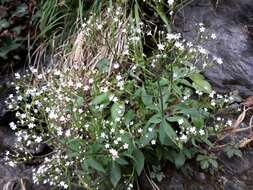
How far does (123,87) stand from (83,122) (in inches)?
10.5

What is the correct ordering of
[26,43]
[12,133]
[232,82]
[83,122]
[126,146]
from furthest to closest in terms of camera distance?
[26,43], [12,133], [232,82], [83,122], [126,146]

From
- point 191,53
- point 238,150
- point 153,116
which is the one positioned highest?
point 191,53

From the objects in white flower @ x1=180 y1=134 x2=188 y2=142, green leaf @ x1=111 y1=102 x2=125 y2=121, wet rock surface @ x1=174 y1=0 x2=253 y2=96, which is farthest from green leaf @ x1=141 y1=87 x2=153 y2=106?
wet rock surface @ x1=174 y1=0 x2=253 y2=96

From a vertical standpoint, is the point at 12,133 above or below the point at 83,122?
below

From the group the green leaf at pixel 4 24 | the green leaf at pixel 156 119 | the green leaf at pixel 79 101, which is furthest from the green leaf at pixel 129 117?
the green leaf at pixel 4 24

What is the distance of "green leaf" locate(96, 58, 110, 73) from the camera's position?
8.63 feet

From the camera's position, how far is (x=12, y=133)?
289cm

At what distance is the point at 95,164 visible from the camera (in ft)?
6.90

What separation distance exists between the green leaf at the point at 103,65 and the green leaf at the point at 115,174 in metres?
0.65

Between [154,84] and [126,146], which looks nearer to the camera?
[126,146]

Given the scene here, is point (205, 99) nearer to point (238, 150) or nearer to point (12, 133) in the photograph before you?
point (238, 150)

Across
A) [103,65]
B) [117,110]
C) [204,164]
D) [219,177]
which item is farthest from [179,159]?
[103,65]

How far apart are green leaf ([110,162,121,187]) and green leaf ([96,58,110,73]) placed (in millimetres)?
649

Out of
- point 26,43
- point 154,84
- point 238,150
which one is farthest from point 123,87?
point 26,43
